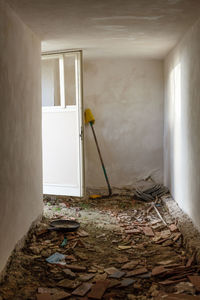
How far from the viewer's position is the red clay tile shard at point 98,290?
2.44 metres

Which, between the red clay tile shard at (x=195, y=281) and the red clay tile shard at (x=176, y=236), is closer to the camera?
the red clay tile shard at (x=195, y=281)

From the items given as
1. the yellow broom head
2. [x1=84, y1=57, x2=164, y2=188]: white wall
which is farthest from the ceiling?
the yellow broom head

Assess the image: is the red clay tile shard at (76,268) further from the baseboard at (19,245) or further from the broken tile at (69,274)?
the baseboard at (19,245)

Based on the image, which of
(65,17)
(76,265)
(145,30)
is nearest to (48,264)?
(76,265)

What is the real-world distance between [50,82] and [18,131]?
2.69 m

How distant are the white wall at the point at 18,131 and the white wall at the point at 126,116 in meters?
1.94

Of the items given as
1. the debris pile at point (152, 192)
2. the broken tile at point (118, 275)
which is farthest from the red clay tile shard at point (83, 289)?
the debris pile at point (152, 192)

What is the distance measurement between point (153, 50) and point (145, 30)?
1.17m

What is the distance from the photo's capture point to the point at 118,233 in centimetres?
389

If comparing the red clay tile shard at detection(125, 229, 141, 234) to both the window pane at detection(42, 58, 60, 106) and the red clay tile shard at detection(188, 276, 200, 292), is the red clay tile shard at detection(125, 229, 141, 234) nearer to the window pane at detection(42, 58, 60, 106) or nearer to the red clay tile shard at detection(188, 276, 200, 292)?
the red clay tile shard at detection(188, 276, 200, 292)

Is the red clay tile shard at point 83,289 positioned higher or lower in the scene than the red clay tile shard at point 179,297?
lower

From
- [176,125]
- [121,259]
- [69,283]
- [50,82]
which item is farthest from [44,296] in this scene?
[50,82]

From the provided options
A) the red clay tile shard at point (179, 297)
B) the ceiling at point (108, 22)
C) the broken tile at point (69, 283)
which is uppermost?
the ceiling at point (108, 22)

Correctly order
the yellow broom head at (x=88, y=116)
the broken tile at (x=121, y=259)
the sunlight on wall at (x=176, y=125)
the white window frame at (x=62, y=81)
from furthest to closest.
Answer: the yellow broom head at (x=88, y=116) < the white window frame at (x=62, y=81) < the sunlight on wall at (x=176, y=125) < the broken tile at (x=121, y=259)
